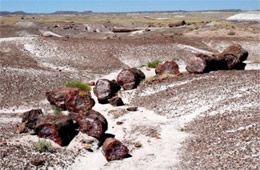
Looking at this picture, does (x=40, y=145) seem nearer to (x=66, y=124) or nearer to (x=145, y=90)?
(x=66, y=124)

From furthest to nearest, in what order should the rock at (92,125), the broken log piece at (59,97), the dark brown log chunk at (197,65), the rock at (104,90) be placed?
1. the dark brown log chunk at (197,65)
2. the rock at (104,90)
3. the broken log piece at (59,97)
4. the rock at (92,125)

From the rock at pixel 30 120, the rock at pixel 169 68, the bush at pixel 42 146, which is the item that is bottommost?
the bush at pixel 42 146

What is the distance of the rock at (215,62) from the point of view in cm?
3547

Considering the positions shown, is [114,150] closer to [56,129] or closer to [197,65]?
[56,129]

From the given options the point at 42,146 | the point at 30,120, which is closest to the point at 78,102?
the point at 30,120

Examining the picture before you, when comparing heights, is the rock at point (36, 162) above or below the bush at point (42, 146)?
below

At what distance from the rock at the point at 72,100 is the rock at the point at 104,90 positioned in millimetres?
2763

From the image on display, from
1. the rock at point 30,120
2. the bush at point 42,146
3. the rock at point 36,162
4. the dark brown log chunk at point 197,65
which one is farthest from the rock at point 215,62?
the rock at point 36,162

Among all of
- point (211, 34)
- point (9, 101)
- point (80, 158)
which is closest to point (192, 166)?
point (80, 158)

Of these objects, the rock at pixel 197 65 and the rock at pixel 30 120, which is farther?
the rock at pixel 197 65

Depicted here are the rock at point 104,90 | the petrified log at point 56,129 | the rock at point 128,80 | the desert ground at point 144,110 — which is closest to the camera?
the desert ground at point 144,110

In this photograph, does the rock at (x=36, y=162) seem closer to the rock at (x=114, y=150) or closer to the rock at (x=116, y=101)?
the rock at (x=114, y=150)

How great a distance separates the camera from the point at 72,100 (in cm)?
2820

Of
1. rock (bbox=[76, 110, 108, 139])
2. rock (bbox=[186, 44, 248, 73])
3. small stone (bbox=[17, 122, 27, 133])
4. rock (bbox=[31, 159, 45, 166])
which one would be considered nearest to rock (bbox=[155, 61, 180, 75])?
rock (bbox=[186, 44, 248, 73])
